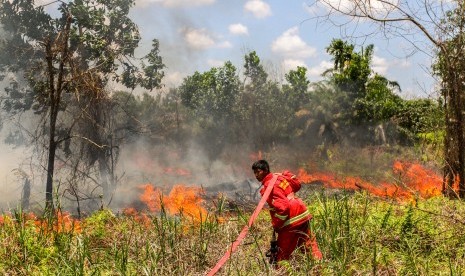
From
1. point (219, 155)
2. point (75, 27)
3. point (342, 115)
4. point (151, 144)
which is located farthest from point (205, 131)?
point (75, 27)

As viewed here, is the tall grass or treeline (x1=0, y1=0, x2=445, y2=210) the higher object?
treeline (x1=0, y1=0, x2=445, y2=210)

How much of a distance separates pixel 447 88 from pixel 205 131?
23.2 meters

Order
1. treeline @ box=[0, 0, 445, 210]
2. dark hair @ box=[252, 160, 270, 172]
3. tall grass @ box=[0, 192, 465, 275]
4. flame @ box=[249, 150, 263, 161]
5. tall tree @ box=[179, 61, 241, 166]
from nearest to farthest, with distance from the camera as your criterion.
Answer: tall grass @ box=[0, 192, 465, 275]
dark hair @ box=[252, 160, 270, 172]
treeline @ box=[0, 0, 445, 210]
flame @ box=[249, 150, 263, 161]
tall tree @ box=[179, 61, 241, 166]

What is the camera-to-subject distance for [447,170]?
9586 mm

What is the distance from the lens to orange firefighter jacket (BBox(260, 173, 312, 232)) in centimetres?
498

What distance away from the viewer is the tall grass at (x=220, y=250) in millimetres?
4469

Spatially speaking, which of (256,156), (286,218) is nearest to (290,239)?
(286,218)

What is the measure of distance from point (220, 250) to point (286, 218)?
920 mm

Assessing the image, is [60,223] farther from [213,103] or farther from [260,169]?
[213,103]

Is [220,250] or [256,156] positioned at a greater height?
[256,156]

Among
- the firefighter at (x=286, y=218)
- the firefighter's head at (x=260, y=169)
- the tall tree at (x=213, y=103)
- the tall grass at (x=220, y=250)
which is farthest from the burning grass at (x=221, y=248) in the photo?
the tall tree at (x=213, y=103)

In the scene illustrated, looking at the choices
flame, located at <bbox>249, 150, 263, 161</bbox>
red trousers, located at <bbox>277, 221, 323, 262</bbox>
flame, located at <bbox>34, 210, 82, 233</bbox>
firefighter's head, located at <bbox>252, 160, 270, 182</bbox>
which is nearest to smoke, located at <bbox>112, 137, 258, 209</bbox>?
flame, located at <bbox>249, 150, 263, 161</bbox>

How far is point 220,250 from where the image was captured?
5.35 m

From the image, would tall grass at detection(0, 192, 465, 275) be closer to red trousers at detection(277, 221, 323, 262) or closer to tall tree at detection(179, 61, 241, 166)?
red trousers at detection(277, 221, 323, 262)
